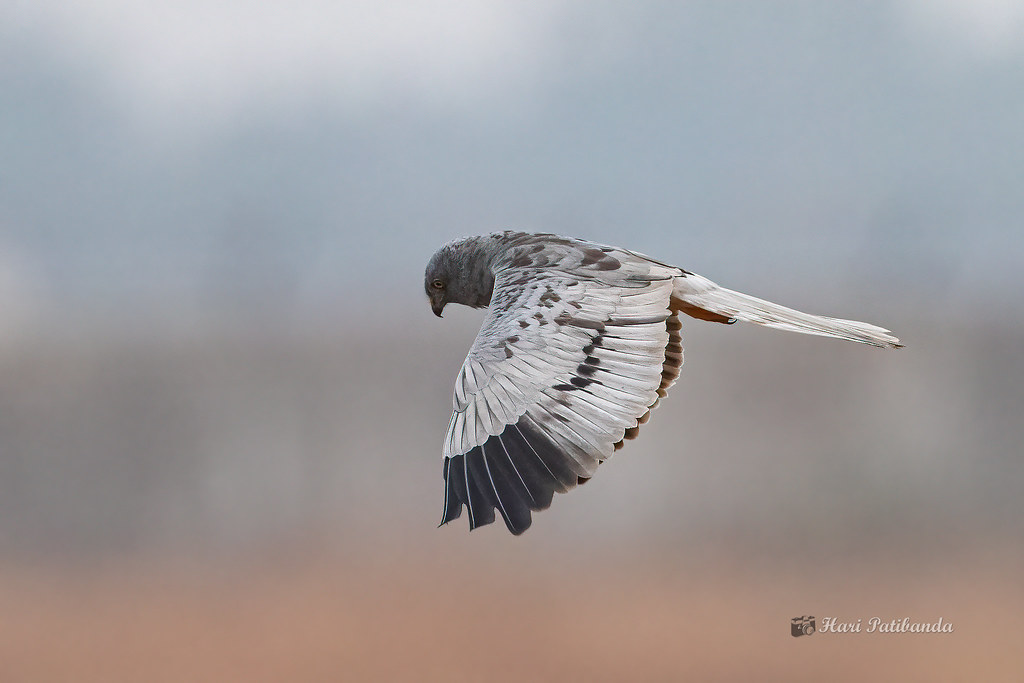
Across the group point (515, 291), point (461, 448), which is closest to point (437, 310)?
point (515, 291)

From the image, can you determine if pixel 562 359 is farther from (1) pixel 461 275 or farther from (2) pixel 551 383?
(1) pixel 461 275

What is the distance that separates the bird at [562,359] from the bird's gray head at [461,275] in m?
0.04

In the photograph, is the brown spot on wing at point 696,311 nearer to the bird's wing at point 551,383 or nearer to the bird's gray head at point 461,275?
the bird's wing at point 551,383

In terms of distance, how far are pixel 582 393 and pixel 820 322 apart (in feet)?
2.80

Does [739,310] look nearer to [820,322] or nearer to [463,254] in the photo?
[820,322]

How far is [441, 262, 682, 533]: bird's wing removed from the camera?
1618 millimetres

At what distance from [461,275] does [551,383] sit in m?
0.99

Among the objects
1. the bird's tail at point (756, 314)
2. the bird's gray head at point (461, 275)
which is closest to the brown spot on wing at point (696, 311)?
the bird's tail at point (756, 314)

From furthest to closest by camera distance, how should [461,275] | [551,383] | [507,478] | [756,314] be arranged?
[461,275]
[756,314]
[551,383]
[507,478]

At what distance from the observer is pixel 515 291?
2.17 metres

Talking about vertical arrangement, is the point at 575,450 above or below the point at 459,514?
above

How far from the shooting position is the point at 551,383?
1810 mm

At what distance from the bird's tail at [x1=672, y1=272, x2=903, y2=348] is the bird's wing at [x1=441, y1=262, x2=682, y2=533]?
6cm

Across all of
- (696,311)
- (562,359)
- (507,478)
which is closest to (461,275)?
(696,311)
